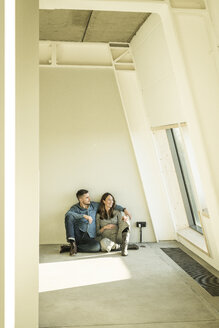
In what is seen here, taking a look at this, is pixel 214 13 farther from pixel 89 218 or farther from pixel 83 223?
pixel 83 223

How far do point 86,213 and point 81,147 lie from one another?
1.28 metres

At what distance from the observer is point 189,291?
4195 mm

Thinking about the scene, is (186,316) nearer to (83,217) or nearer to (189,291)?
(189,291)

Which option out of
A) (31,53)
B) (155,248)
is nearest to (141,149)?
(155,248)

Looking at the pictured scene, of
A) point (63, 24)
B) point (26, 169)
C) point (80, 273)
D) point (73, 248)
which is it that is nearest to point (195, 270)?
point (80, 273)

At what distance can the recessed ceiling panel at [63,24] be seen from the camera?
17.2ft

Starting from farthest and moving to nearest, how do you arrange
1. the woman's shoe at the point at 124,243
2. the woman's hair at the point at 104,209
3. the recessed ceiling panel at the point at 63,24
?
the woman's hair at the point at 104,209, the woman's shoe at the point at 124,243, the recessed ceiling panel at the point at 63,24

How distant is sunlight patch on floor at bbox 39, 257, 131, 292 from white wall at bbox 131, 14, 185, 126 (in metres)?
2.36

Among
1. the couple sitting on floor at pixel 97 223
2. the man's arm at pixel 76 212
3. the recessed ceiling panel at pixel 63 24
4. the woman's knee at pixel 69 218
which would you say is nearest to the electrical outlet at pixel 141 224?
the couple sitting on floor at pixel 97 223

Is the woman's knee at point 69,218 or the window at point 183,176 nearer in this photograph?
the woman's knee at point 69,218

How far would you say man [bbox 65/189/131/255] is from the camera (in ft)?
19.9

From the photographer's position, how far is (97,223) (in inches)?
254

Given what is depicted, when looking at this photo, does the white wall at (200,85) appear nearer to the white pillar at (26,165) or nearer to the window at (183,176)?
the white pillar at (26,165)

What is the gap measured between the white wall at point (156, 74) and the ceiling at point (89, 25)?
8.0 inches
